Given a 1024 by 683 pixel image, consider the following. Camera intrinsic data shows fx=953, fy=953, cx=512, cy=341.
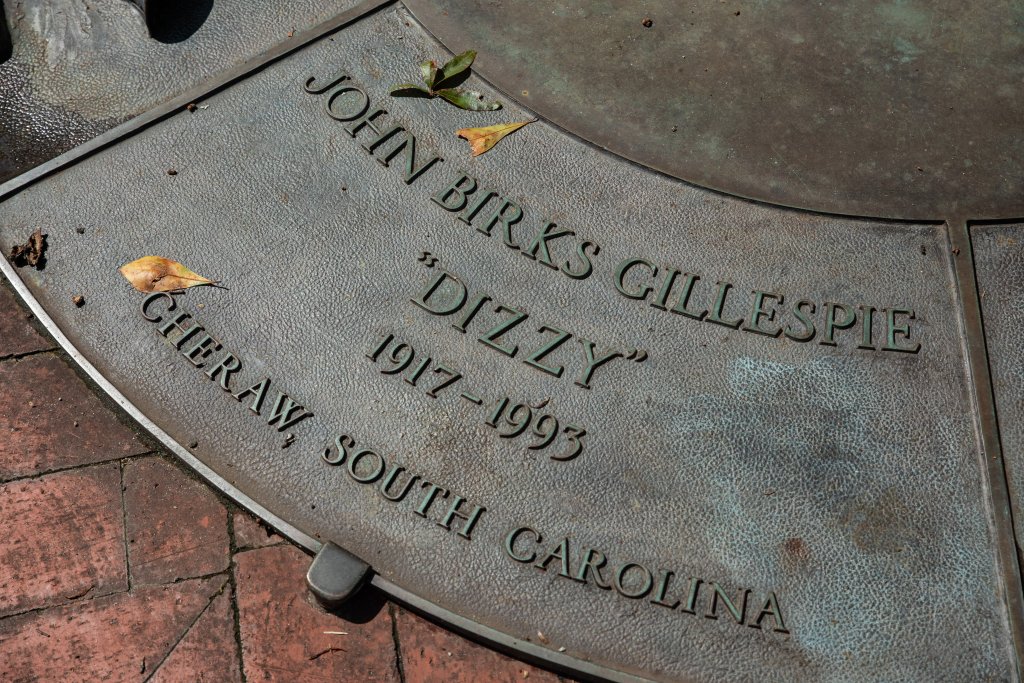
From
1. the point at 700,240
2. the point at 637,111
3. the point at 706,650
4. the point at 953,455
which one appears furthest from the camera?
the point at 637,111

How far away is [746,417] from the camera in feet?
7.52

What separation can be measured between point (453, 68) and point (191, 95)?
0.74 metres

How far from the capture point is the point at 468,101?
266 centimetres

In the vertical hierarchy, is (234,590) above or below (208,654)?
above

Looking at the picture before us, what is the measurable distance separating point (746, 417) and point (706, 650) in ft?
1.81

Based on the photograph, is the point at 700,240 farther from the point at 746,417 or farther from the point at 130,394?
the point at 130,394

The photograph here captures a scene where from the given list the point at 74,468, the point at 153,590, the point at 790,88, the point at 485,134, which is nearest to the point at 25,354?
the point at 74,468

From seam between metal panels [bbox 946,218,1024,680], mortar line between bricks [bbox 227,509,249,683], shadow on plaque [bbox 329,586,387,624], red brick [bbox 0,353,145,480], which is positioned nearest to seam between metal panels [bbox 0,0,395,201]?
red brick [bbox 0,353,145,480]

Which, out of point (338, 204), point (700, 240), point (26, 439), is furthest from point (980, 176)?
point (26, 439)

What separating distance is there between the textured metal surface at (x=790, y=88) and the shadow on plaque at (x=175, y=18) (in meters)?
0.62

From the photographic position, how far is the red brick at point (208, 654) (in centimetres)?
216

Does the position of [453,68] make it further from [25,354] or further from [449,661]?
[449,661]

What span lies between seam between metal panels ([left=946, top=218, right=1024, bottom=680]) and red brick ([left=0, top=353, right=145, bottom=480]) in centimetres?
205

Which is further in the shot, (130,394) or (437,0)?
(437,0)
